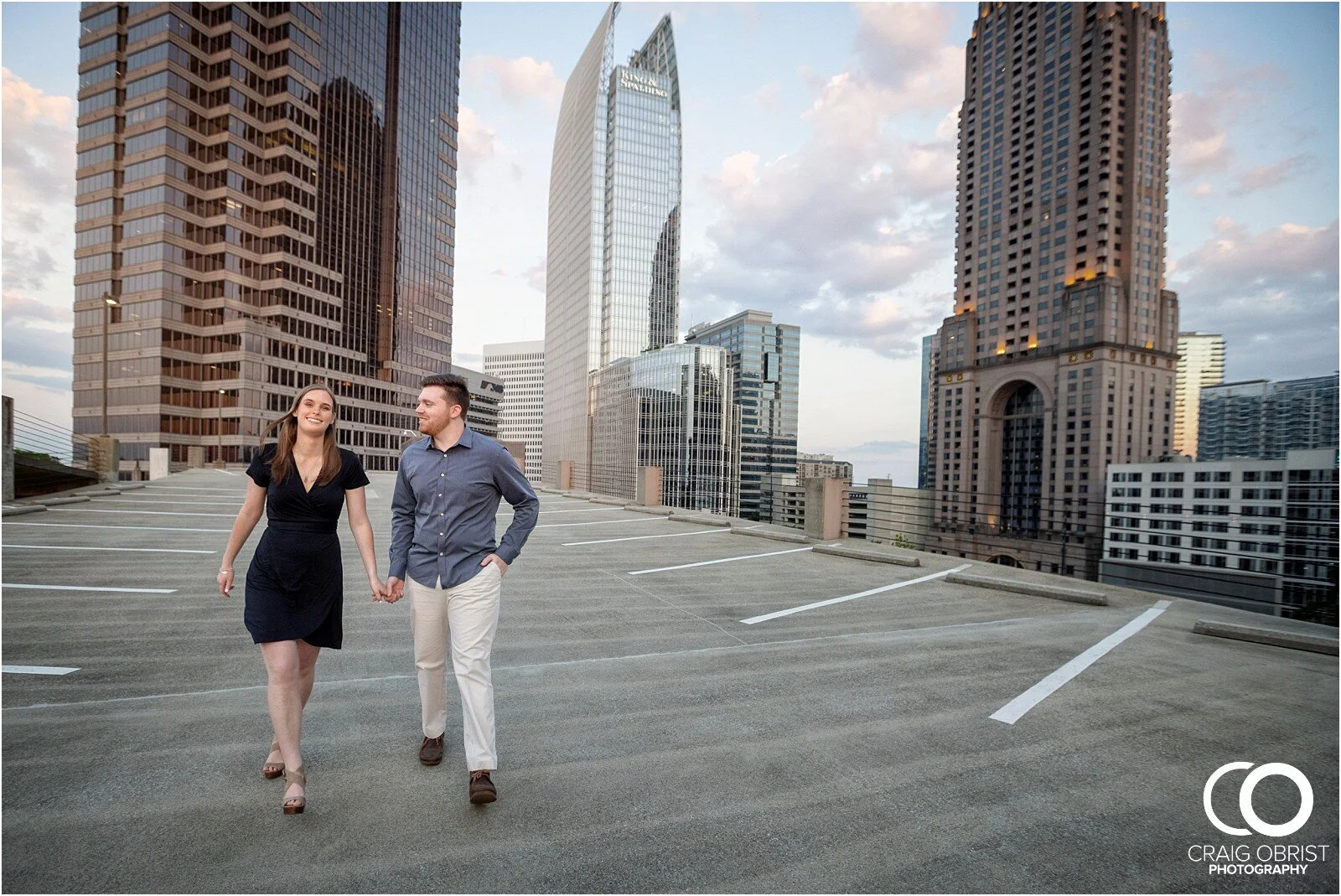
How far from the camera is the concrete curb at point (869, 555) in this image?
346 inches

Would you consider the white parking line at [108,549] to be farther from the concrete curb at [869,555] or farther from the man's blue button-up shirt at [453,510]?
the concrete curb at [869,555]

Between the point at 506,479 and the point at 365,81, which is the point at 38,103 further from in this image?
the point at 506,479

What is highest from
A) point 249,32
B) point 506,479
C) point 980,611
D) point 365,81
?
point 365,81

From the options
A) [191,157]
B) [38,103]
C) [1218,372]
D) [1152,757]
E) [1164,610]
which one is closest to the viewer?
[1152,757]

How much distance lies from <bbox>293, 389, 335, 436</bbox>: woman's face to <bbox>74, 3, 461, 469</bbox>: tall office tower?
7237cm

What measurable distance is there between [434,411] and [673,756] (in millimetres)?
2186

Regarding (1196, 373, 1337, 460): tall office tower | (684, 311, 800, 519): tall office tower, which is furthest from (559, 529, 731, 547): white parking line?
(1196, 373, 1337, 460): tall office tower

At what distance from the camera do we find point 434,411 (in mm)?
2936

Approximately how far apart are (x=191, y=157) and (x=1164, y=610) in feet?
278

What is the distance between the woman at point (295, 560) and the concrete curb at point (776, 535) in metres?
8.74

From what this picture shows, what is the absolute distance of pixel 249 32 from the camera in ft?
210

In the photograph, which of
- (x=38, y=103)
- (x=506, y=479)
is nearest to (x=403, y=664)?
(x=506, y=479)

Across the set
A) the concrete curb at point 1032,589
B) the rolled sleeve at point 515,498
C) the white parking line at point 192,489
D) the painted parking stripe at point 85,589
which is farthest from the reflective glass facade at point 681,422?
the rolled sleeve at point 515,498

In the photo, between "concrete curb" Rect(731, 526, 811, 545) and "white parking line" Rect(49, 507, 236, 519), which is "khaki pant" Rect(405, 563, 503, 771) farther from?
"white parking line" Rect(49, 507, 236, 519)
